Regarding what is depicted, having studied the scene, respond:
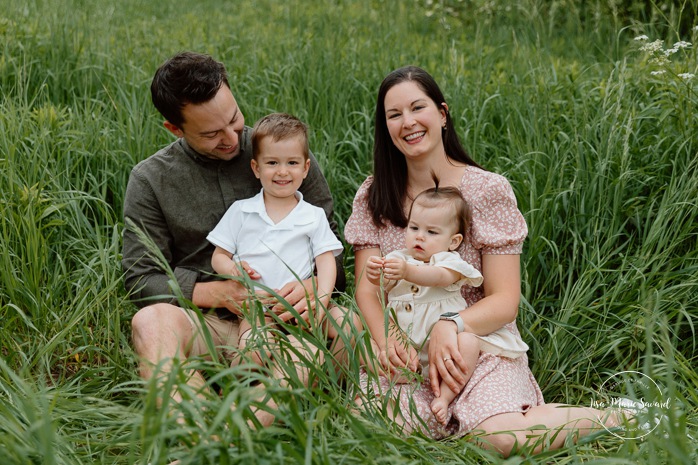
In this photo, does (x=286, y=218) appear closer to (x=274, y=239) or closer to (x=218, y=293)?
(x=274, y=239)

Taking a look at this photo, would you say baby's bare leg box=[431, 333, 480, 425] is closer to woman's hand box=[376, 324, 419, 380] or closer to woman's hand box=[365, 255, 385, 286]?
woman's hand box=[376, 324, 419, 380]

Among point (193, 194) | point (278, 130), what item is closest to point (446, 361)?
point (278, 130)

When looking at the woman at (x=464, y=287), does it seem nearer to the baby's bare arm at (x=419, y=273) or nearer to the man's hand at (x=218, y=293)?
the baby's bare arm at (x=419, y=273)

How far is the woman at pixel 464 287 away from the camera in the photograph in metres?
2.41

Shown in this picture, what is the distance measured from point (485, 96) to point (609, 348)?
1771 millimetres

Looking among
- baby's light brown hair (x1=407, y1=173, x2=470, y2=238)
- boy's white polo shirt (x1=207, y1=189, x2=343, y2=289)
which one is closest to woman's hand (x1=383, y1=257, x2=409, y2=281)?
baby's light brown hair (x1=407, y1=173, x2=470, y2=238)

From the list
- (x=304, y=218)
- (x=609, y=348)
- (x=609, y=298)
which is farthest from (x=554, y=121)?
(x=304, y=218)

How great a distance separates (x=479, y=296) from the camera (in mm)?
2797

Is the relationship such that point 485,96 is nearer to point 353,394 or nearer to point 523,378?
point 523,378

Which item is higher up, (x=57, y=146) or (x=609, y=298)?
(x=57, y=146)

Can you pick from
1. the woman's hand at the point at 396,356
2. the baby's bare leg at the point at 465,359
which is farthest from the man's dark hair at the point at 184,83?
the baby's bare leg at the point at 465,359

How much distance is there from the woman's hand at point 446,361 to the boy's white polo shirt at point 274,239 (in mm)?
537

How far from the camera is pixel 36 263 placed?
3.02 meters

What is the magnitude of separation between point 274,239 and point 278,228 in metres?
0.04
